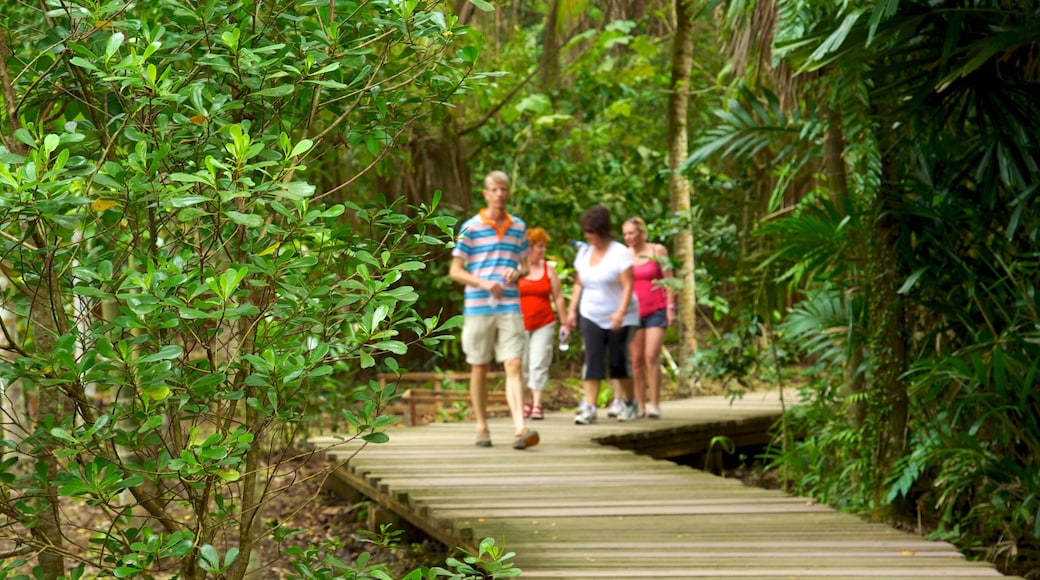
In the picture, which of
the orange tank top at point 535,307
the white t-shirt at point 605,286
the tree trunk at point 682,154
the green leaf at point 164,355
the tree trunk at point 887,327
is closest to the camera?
the green leaf at point 164,355

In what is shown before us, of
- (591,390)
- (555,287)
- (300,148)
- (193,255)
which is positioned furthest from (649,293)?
(300,148)

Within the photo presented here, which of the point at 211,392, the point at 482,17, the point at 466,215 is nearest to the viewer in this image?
the point at 211,392

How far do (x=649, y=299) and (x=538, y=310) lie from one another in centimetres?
104

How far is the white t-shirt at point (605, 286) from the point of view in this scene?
30.8 feet

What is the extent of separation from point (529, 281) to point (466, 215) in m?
5.10

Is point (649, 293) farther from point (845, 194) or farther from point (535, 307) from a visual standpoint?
point (845, 194)

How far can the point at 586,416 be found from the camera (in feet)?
33.9

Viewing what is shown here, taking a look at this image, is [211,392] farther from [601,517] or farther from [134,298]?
[601,517]

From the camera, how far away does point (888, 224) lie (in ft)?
20.9

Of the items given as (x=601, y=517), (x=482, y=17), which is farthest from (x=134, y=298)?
(x=482, y=17)

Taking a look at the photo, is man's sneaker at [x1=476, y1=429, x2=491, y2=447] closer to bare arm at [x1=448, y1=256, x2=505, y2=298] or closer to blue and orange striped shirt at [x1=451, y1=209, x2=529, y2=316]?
blue and orange striped shirt at [x1=451, y1=209, x2=529, y2=316]

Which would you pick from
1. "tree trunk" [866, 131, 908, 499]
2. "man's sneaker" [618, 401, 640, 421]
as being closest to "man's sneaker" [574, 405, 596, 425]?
"man's sneaker" [618, 401, 640, 421]

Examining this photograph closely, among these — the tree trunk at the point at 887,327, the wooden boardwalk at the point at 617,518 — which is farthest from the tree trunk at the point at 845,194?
the wooden boardwalk at the point at 617,518

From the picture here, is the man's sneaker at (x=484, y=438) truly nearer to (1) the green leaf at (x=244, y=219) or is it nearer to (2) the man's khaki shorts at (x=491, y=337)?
(2) the man's khaki shorts at (x=491, y=337)
